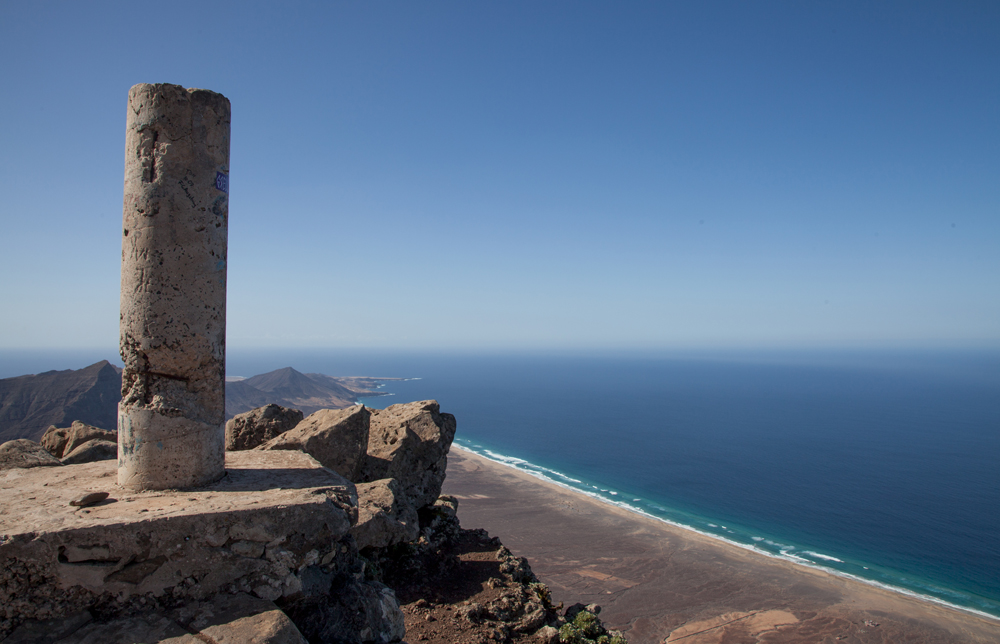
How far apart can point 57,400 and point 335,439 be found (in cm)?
3053

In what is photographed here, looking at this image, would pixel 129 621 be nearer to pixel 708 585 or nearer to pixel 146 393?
pixel 146 393

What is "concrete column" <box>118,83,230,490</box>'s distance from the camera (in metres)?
5.43

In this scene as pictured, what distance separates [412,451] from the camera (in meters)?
11.8

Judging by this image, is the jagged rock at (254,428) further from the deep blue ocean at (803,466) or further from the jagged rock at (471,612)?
the deep blue ocean at (803,466)

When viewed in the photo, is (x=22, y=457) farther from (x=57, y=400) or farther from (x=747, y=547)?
(x=747, y=547)

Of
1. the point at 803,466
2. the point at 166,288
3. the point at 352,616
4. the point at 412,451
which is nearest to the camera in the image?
the point at 352,616

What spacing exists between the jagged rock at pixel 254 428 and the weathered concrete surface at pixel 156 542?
5131 millimetres

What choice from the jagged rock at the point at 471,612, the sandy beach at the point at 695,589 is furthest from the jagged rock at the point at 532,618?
the sandy beach at the point at 695,589

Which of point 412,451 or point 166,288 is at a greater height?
point 166,288

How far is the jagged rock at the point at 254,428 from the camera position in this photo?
10.9m

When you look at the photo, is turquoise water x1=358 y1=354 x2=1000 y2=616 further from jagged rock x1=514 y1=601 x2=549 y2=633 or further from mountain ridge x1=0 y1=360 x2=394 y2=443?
mountain ridge x1=0 y1=360 x2=394 y2=443

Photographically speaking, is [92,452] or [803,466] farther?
[803,466]

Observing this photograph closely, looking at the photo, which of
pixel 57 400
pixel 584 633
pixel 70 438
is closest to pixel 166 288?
pixel 70 438

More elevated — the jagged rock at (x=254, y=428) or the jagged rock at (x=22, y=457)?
the jagged rock at (x=22, y=457)
